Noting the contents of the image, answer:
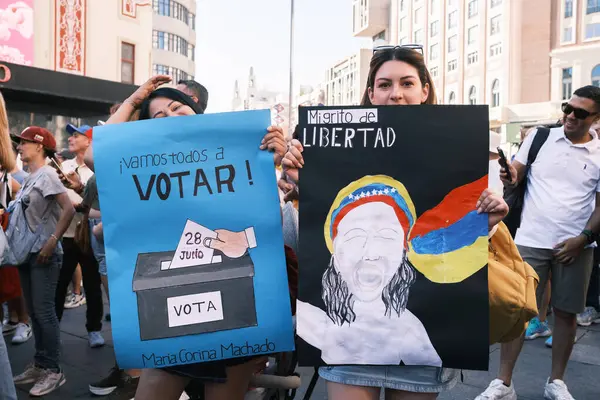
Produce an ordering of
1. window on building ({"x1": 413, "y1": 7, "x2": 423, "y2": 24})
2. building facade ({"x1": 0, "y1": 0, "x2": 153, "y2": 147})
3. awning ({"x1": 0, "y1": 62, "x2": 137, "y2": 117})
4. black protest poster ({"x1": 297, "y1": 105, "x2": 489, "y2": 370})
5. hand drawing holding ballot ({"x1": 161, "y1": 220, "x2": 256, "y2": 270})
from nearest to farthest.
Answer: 1. black protest poster ({"x1": 297, "y1": 105, "x2": 489, "y2": 370})
2. hand drawing holding ballot ({"x1": 161, "y1": 220, "x2": 256, "y2": 270})
3. awning ({"x1": 0, "y1": 62, "x2": 137, "y2": 117})
4. building facade ({"x1": 0, "y1": 0, "x2": 153, "y2": 147})
5. window on building ({"x1": 413, "y1": 7, "x2": 423, "y2": 24})

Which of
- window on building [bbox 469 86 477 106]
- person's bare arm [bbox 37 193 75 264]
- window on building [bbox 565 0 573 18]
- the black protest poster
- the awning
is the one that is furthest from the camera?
window on building [bbox 469 86 477 106]

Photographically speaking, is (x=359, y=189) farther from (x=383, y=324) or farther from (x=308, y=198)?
(x=383, y=324)

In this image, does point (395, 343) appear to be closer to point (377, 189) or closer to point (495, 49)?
point (377, 189)

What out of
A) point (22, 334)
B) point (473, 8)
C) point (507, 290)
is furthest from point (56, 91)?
point (473, 8)

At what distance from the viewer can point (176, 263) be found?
1854 millimetres

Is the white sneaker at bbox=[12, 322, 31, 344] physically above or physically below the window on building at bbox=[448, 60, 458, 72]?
below

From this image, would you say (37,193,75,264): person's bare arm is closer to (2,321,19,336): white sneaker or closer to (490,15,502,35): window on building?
(2,321,19,336): white sneaker

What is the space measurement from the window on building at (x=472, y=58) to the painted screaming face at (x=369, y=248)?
5576cm

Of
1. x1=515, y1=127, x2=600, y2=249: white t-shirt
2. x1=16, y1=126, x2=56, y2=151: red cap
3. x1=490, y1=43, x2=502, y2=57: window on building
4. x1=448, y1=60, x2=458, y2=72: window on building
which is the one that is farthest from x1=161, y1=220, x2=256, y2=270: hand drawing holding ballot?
x1=448, y1=60, x2=458, y2=72: window on building

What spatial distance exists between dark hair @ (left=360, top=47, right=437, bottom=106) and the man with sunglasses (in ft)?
5.62

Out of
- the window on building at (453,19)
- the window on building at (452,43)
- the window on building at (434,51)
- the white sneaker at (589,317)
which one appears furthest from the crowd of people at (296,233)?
the window on building at (434,51)

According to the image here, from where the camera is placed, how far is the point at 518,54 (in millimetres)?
48250

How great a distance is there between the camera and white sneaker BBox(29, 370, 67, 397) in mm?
3806

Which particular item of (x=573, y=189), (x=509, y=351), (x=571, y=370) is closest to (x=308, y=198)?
(x=509, y=351)
